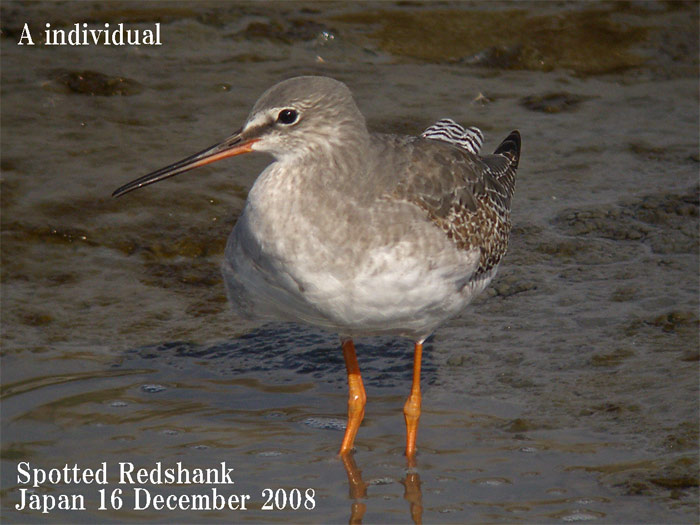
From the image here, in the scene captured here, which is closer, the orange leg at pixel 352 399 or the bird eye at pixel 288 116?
the bird eye at pixel 288 116

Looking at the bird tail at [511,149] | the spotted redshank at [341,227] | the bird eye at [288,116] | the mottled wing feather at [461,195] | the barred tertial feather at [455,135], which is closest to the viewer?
the spotted redshank at [341,227]

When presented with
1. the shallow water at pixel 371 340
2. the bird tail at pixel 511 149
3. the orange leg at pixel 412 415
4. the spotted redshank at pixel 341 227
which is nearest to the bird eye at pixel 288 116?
the spotted redshank at pixel 341 227

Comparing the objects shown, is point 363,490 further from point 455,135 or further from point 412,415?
point 455,135

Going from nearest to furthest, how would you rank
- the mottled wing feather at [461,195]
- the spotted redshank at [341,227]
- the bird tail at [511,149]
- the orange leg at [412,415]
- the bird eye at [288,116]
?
1. the spotted redshank at [341,227]
2. the bird eye at [288,116]
3. the mottled wing feather at [461,195]
4. the orange leg at [412,415]
5. the bird tail at [511,149]

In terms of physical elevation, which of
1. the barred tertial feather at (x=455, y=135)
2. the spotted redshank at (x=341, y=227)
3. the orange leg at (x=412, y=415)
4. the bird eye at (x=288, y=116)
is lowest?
the orange leg at (x=412, y=415)

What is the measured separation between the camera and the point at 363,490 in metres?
6.35

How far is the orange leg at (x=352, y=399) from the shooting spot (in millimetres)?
6762

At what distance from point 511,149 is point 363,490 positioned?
10.7 feet

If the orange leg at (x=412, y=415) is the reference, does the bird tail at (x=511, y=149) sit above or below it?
above

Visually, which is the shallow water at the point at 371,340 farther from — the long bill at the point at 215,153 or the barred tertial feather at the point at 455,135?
the long bill at the point at 215,153

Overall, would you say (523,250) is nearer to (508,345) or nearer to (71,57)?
(508,345)

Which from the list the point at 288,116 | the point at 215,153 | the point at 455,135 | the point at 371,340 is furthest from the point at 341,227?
the point at 455,135

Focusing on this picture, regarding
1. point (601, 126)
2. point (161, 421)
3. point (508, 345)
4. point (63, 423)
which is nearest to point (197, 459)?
point (161, 421)

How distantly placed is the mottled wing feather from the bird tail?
632 millimetres
